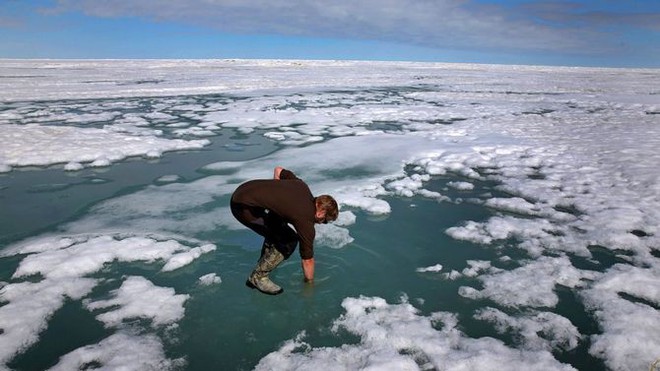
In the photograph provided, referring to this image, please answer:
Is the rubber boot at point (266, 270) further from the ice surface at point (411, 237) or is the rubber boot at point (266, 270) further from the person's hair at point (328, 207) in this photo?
the person's hair at point (328, 207)

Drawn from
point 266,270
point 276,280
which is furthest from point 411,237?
point 266,270

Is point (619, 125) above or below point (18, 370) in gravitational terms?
above

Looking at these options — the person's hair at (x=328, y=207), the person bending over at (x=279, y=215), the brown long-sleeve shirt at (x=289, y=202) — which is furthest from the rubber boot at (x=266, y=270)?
the person's hair at (x=328, y=207)

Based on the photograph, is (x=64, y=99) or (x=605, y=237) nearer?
(x=605, y=237)

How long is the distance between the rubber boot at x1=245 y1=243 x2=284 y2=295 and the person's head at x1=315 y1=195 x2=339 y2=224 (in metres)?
0.65

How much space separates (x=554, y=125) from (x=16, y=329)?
14.3 metres

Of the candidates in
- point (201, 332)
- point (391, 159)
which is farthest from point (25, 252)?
point (391, 159)

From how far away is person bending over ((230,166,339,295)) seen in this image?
330 cm

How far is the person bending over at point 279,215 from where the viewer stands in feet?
10.8

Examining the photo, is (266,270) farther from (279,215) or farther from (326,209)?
(326,209)

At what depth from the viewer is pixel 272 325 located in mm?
3420

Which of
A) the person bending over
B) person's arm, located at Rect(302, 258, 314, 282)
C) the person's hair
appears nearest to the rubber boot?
the person bending over

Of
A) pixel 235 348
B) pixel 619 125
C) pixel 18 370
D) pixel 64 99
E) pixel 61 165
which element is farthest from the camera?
pixel 64 99

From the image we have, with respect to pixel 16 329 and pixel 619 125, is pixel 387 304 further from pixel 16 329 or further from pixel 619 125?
pixel 619 125
